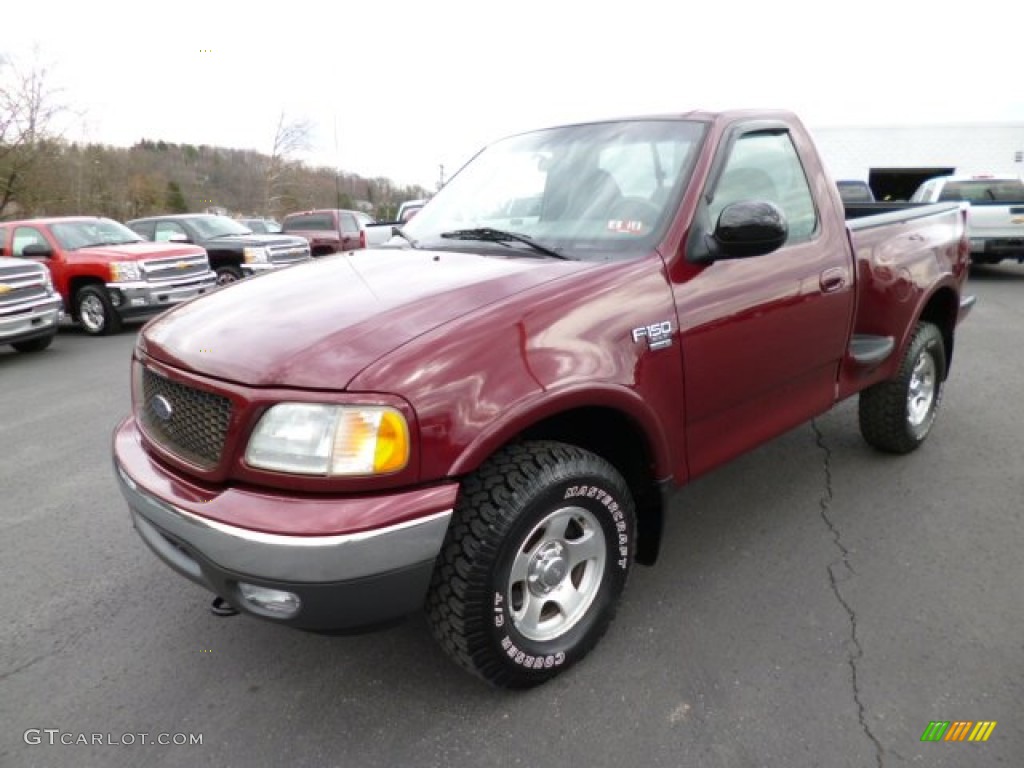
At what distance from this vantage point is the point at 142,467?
241 cm

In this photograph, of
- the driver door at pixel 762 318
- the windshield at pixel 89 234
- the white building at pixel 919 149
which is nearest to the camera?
the driver door at pixel 762 318

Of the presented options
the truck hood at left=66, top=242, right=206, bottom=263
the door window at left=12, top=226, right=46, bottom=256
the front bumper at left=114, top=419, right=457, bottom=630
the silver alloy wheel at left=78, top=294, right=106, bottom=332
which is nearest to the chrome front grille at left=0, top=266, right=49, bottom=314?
the truck hood at left=66, top=242, right=206, bottom=263

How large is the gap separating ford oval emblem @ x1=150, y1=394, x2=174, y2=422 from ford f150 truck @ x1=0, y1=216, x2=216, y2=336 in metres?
8.52

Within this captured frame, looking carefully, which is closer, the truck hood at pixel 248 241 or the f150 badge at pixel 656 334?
the f150 badge at pixel 656 334

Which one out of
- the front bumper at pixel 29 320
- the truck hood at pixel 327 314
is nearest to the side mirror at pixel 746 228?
the truck hood at pixel 327 314

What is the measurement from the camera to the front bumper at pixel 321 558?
6.21 feet

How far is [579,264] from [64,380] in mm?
7127

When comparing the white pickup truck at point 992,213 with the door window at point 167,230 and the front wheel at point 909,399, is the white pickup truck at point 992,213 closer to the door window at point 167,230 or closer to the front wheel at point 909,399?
the front wheel at point 909,399

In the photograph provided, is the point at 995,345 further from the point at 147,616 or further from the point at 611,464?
the point at 147,616

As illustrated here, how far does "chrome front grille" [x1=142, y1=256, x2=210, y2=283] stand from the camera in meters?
10.6

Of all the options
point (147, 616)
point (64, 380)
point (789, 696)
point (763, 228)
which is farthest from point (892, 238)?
point (64, 380)

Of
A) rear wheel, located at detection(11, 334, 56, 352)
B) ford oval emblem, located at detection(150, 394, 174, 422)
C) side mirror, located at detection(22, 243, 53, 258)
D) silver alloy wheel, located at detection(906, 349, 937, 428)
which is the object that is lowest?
rear wheel, located at detection(11, 334, 56, 352)

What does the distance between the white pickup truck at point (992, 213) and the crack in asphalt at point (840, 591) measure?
401 inches

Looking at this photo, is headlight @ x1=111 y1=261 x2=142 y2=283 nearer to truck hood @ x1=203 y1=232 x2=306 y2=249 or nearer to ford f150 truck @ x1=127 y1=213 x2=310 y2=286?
ford f150 truck @ x1=127 y1=213 x2=310 y2=286
